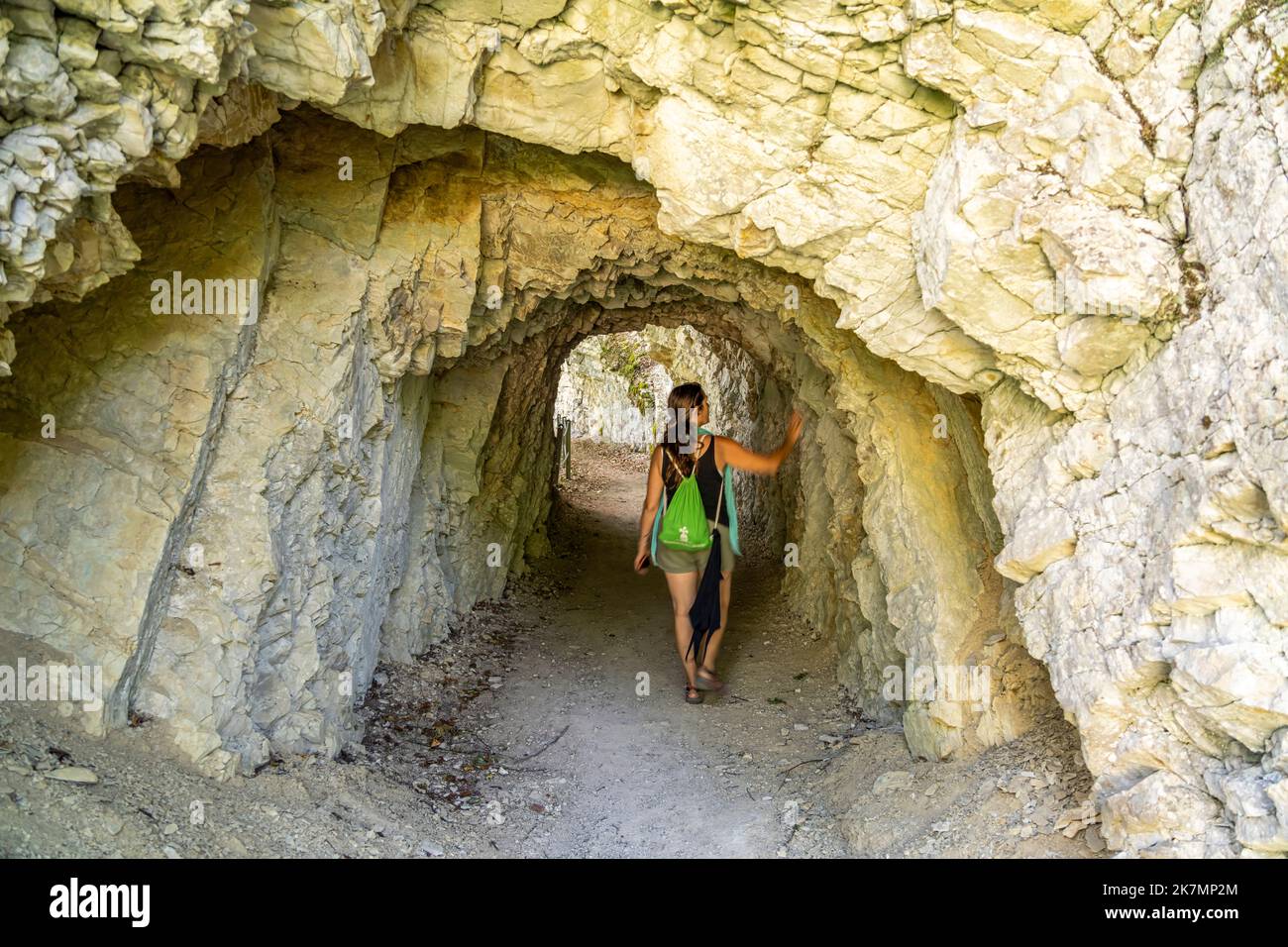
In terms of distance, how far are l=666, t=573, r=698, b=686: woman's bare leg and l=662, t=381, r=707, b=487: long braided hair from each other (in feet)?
2.51

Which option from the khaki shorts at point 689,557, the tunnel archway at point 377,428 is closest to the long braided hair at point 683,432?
the khaki shorts at point 689,557

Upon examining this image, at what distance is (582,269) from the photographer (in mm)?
7039

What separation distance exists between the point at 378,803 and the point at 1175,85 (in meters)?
5.08

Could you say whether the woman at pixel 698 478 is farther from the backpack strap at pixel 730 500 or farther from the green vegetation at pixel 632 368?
the green vegetation at pixel 632 368

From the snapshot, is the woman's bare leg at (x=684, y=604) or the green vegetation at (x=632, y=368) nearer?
the woman's bare leg at (x=684, y=604)

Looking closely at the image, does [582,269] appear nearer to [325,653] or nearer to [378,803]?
[325,653]

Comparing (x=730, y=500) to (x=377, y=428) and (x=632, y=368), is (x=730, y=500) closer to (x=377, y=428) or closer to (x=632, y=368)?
(x=377, y=428)

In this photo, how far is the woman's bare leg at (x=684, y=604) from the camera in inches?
284

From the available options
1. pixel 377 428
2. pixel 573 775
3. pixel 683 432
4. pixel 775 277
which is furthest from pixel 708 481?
pixel 377 428

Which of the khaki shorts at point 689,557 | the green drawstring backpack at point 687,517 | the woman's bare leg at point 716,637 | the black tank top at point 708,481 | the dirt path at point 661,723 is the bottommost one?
the dirt path at point 661,723

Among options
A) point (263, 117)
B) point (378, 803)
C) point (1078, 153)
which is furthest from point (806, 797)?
point (263, 117)

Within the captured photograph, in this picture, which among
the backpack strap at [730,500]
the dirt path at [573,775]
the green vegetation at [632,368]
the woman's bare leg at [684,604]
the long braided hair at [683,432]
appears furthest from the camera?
the green vegetation at [632,368]

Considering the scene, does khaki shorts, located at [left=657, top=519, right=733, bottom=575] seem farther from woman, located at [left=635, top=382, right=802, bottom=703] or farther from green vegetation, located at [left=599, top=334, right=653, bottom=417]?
green vegetation, located at [left=599, top=334, right=653, bottom=417]

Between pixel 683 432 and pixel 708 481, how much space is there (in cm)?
44
